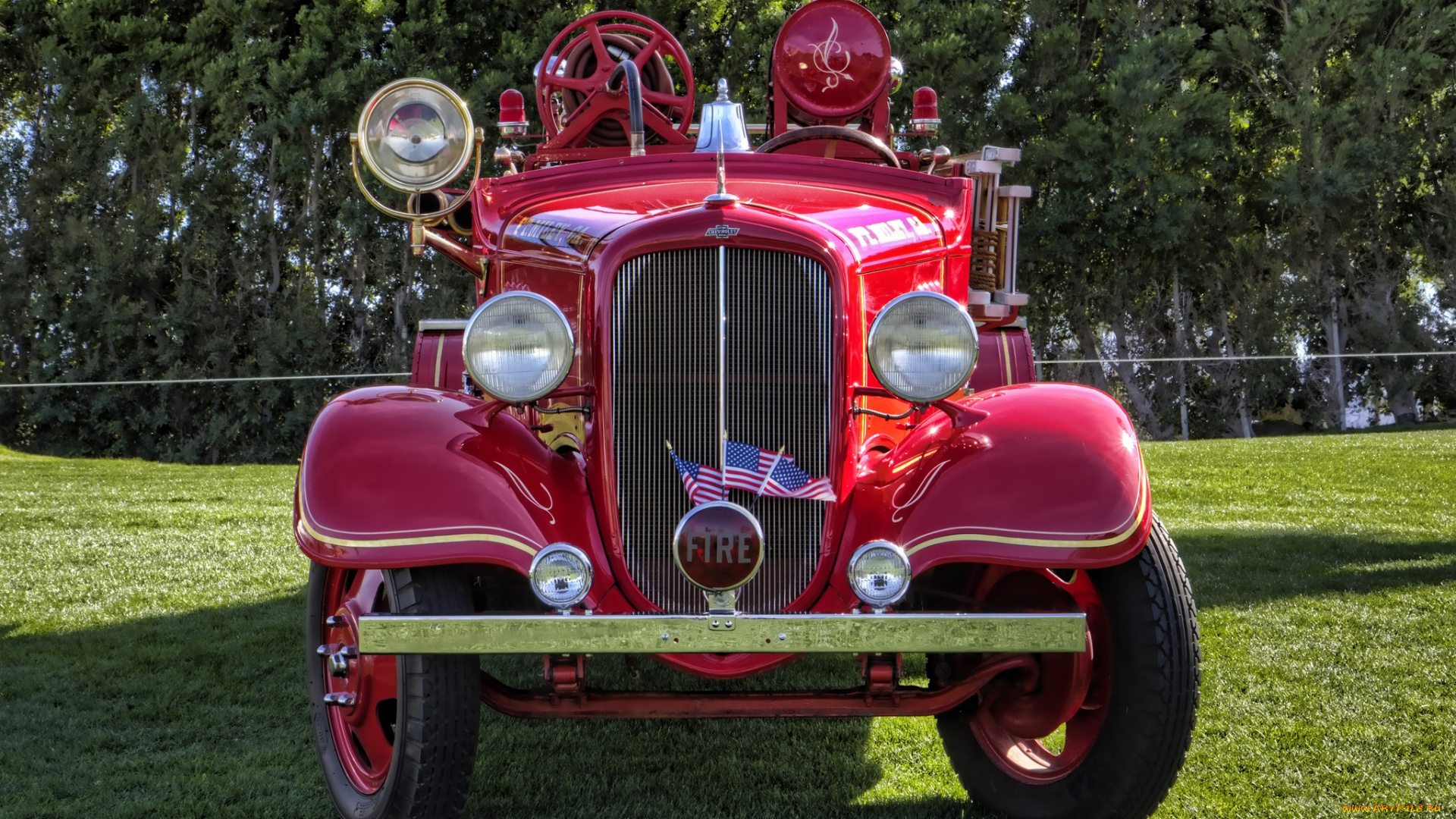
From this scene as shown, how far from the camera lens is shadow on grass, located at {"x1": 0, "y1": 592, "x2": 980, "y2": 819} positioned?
3178 millimetres

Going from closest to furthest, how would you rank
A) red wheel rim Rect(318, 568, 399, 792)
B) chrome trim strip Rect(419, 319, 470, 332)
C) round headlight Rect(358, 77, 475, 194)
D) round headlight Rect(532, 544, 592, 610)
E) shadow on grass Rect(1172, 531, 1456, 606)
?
round headlight Rect(532, 544, 592, 610) < red wheel rim Rect(318, 568, 399, 792) < round headlight Rect(358, 77, 475, 194) < chrome trim strip Rect(419, 319, 470, 332) < shadow on grass Rect(1172, 531, 1456, 606)

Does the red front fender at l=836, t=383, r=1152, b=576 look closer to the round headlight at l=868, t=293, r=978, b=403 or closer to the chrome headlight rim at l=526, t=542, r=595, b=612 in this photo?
the round headlight at l=868, t=293, r=978, b=403

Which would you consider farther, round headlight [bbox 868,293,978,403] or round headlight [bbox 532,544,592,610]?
round headlight [bbox 868,293,978,403]

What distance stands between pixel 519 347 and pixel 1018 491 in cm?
121

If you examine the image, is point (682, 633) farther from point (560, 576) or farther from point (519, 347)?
point (519, 347)

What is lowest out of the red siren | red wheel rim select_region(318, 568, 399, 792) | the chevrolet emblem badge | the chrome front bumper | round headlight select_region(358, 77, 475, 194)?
red wheel rim select_region(318, 568, 399, 792)

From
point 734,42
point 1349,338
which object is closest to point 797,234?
point 734,42

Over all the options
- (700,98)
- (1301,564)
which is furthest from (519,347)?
(700,98)

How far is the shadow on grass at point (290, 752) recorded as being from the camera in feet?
10.4

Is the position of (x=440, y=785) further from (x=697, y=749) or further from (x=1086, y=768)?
(x=1086, y=768)

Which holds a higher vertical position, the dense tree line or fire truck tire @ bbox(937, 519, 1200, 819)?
the dense tree line

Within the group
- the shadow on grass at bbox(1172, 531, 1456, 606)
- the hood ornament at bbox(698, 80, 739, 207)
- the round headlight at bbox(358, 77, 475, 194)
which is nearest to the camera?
the round headlight at bbox(358, 77, 475, 194)

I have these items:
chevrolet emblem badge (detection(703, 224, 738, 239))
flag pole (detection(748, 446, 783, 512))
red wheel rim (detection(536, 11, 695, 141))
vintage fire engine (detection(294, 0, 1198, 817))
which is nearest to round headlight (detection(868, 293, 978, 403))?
vintage fire engine (detection(294, 0, 1198, 817))

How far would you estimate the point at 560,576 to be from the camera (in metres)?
2.67
